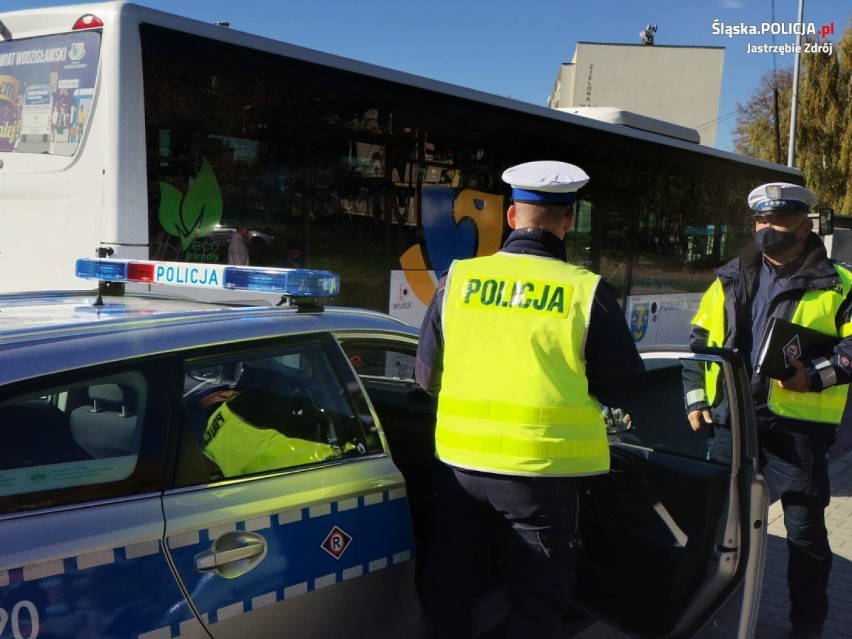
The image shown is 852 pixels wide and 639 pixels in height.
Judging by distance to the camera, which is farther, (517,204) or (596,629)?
(596,629)

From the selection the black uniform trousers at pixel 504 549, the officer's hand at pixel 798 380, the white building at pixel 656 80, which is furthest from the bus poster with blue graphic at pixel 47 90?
the white building at pixel 656 80

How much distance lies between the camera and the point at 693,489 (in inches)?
119

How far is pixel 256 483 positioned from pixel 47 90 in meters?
4.03

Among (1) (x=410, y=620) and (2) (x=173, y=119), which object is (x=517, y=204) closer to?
(1) (x=410, y=620)

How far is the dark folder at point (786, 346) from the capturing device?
10.6ft

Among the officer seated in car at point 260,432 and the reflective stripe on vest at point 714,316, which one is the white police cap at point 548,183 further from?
the reflective stripe on vest at point 714,316

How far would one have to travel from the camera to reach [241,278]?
2.46 m

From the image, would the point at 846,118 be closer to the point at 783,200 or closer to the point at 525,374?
the point at 783,200

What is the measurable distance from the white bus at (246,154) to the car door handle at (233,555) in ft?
10.6

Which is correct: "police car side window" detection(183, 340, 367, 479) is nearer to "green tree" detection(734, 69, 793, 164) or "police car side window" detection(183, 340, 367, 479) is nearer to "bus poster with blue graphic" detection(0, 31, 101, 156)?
"bus poster with blue graphic" detection(0, 31, 101, 156)

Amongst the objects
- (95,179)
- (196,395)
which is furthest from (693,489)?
(95,179)

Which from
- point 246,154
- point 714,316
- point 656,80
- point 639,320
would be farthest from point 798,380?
point 656,80

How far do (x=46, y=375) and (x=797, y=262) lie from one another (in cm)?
290

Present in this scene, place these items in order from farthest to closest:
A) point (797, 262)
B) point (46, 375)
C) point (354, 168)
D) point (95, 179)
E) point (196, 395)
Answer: point (354, 168) → point (95, 179) → point (797, 262) → point (196, 395) → point (46, 375)
